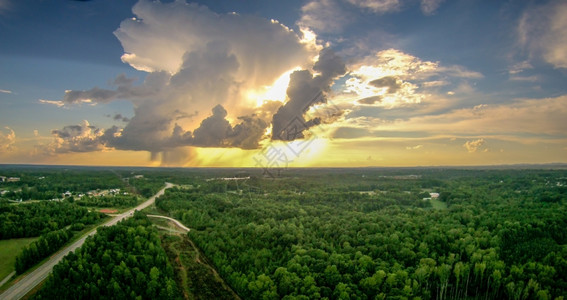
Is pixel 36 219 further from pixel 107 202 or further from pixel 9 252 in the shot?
pixel 107 202

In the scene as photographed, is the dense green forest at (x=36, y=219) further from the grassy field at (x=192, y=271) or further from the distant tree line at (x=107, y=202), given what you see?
the grassy field at (x=192, y=271)

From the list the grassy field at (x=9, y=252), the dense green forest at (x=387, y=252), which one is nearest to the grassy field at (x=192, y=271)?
the dense green forest at (x=387, y=252)

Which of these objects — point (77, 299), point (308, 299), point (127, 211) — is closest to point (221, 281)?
point (308, 299)

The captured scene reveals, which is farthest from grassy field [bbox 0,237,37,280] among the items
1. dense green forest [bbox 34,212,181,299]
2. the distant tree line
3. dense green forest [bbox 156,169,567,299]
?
the distant tree line

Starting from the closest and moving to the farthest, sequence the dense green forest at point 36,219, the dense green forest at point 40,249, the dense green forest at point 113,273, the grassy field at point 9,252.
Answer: the dense green forest at point 113,273, the dense green forest at point 40,249, the grassy field at point 9,252, the dense green forest at point 36,219

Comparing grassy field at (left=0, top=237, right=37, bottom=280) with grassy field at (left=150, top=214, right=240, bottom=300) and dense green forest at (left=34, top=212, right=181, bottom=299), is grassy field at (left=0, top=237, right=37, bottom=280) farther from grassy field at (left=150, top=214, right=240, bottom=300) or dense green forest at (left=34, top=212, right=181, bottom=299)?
grassy field at (left=150, top=214, right=240, bottom=300)

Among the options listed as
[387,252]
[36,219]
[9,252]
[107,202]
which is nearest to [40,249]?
[9,252]
